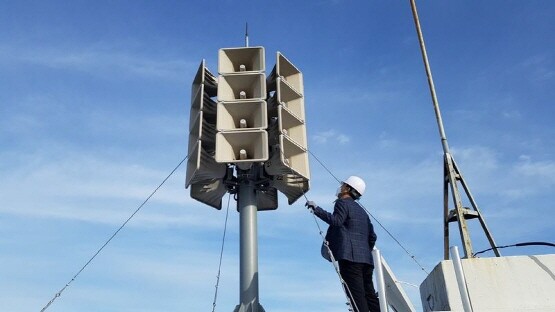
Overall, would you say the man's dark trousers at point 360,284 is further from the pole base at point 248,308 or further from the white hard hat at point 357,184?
the pole base at point 248,308

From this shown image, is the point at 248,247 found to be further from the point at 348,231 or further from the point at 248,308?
the point at 348,231

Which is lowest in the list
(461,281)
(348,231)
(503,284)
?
(461,281)

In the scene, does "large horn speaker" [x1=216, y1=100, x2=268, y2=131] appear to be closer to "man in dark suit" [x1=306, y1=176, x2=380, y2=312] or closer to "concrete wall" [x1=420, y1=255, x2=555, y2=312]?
"man in dark suit" [x1=306, y1=176, x2=380, y2=312]

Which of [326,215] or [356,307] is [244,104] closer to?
[326,215]

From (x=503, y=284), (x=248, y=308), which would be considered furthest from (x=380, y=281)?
(x=248, y=308)

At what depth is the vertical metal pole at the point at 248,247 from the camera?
7676 millimetres

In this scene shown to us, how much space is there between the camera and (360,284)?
6098mm

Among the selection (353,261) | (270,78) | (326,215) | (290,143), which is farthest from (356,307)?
(270,78)

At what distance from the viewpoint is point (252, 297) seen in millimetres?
7676

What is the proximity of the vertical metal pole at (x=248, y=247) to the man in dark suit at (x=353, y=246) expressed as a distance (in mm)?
1711

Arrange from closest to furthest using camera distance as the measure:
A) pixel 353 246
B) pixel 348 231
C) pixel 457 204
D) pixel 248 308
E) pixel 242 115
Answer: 1. pixel 353 246
2. pixel 348 231
3. pixel 457 204
4. pixel 248 308
5. pixel 242 115

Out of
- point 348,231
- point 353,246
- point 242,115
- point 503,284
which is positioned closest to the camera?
point 503,284

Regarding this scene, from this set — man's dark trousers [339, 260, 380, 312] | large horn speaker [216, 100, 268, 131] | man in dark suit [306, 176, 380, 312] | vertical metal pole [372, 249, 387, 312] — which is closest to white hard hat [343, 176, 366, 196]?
man in dark suit [306, 176, 380, 312]

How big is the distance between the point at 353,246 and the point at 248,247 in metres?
2.21
